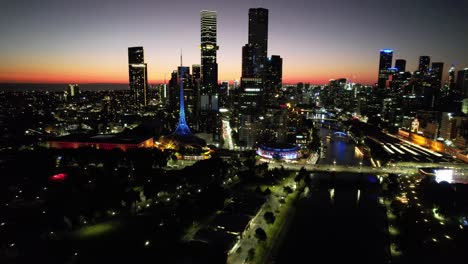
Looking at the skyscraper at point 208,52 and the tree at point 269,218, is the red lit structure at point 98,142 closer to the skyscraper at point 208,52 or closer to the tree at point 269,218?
the tree at point 269,218

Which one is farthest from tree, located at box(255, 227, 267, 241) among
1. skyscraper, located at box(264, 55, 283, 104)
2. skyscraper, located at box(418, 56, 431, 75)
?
skyscraper, located at box(418, 56, 431, 75)

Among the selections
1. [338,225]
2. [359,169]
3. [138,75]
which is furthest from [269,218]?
[138,75]

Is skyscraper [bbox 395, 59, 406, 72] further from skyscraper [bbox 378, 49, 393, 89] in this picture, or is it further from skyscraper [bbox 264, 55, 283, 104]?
skyscraper [bbox 264, 55, 283, 104]

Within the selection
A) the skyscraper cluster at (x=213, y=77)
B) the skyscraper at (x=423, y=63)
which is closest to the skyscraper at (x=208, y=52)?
the skyscraper cluster at (x=213, y=77)

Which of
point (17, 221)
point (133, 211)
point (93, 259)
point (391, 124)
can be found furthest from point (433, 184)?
point (391, 124)

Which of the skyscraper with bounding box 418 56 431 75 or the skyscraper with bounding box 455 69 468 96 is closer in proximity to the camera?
the skyscraper with bounding box 455 69 468 96

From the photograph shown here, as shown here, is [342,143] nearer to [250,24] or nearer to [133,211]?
[133,211]
